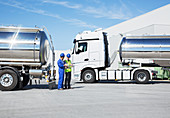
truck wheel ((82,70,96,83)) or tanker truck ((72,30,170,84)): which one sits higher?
tanker truck ((72,30,170,84))

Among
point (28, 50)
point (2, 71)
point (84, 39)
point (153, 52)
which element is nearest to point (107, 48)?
point (84, 39)

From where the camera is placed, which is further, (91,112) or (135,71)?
(135,71)

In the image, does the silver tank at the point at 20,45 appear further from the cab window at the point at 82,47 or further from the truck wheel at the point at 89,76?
the truck wheel at the point at 89,76

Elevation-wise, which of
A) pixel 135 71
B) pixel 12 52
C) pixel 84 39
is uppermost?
pixel 84 39

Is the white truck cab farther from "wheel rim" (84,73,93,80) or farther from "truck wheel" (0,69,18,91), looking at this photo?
"truck wheel" (0,69,18,91)

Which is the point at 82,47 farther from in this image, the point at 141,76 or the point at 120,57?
the point at 141,76

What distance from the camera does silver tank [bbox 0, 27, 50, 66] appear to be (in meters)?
10.0

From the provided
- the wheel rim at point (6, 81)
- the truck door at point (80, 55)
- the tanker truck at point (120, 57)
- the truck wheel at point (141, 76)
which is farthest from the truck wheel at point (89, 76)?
the wheel rim at point (6, 81)

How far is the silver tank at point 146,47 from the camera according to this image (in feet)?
44.5

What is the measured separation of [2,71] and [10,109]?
4.58 meters

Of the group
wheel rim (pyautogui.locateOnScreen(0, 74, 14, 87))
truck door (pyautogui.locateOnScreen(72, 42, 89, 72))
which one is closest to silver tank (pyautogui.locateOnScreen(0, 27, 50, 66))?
wheel rim (pyautogui.locateOnScreen(0, 74, 14, 87))

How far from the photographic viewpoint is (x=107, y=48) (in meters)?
14.8

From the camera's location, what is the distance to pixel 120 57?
14.3 m

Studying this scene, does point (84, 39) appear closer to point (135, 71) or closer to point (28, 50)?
point (135, 71)
